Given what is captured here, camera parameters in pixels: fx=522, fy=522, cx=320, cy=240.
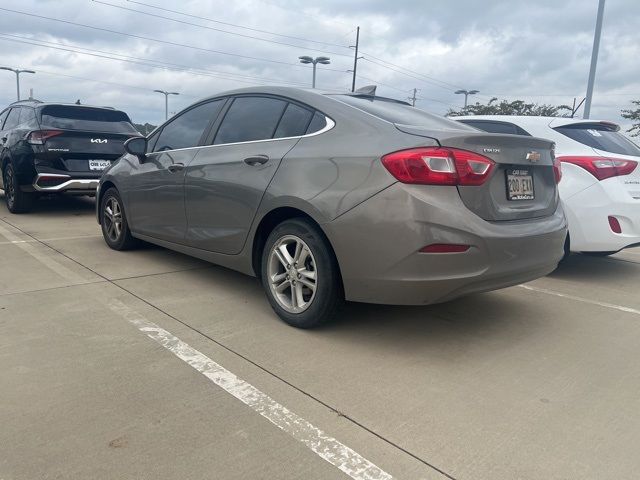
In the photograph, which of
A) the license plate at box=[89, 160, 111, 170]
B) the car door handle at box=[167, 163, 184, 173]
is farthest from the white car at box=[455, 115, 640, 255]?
the license plate at box=[89, 160, 111, 170]

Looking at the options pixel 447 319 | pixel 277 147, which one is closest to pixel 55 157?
pixel 277 147

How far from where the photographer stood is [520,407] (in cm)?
253

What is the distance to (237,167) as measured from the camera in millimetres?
3777

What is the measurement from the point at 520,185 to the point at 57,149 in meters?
6.35

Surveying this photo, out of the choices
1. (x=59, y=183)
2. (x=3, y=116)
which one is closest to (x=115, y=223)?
(x=59, y=183)

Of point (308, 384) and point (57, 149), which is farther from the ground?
point (57, 149)

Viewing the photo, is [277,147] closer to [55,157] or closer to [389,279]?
[389,279]

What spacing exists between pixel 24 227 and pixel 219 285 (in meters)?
3.89

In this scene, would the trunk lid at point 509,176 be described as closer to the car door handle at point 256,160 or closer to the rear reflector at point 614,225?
the car door handle at point 256,160

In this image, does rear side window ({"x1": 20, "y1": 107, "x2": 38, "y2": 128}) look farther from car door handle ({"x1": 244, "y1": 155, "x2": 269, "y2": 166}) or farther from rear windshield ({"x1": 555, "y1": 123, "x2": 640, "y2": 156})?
rear windshield ({"x1": 555, "y1": 123, "x2": 640, "y2": 156})

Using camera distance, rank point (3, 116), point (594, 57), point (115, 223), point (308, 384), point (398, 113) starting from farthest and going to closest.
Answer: point (594, 57)
point (3, 116)
point (115, 223)
point (398, 113)
point (308, 384)

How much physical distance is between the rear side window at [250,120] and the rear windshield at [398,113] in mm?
474

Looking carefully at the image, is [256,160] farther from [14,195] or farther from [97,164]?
[14,195]

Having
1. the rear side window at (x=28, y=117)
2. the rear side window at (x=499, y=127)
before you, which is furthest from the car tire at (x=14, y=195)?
the rear side window at (x=499, y=127)
